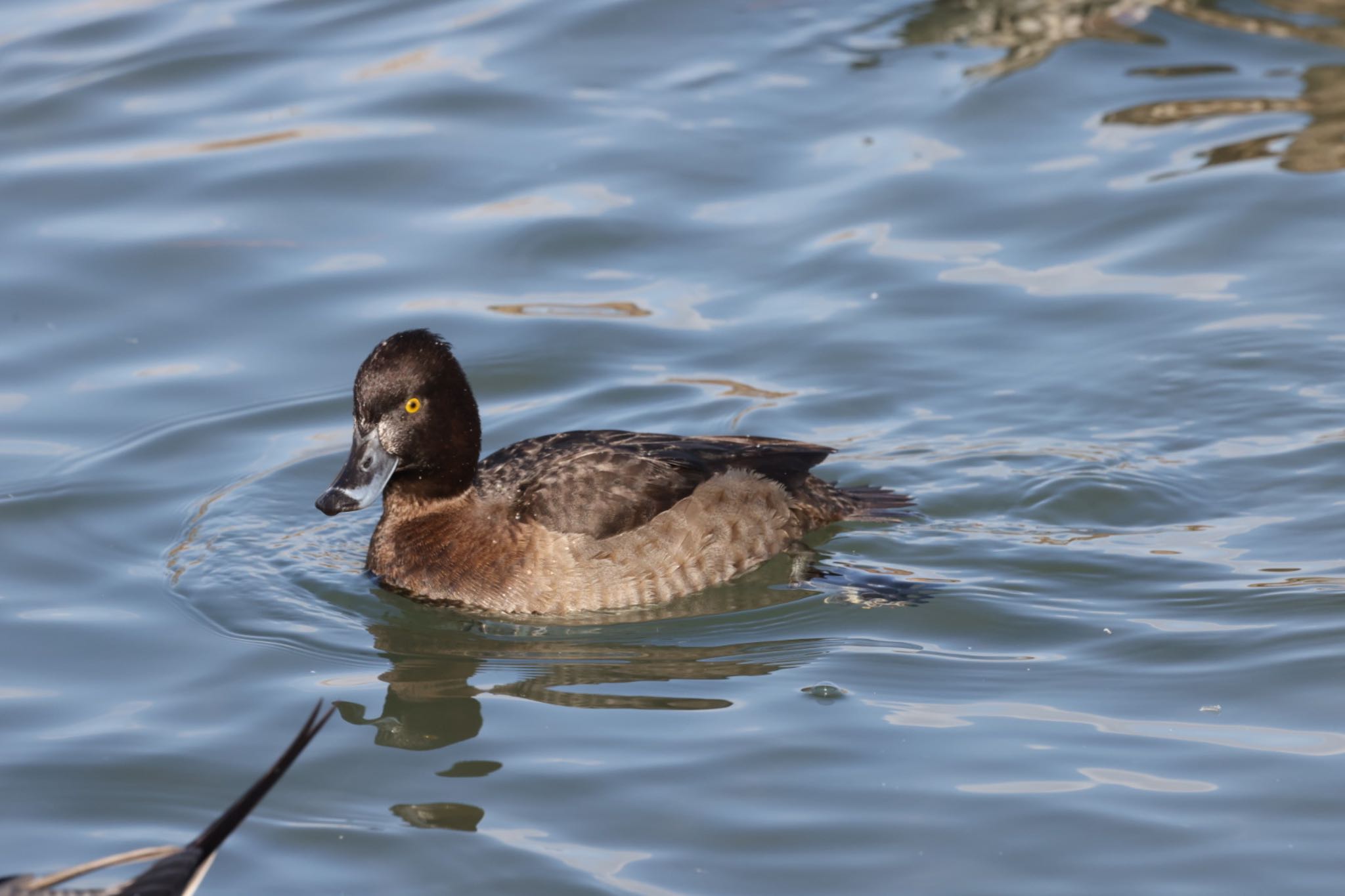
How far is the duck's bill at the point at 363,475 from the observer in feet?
24.2

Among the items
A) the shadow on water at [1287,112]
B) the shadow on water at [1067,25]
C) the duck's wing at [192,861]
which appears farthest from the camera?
the shadow on water at [1067,25]

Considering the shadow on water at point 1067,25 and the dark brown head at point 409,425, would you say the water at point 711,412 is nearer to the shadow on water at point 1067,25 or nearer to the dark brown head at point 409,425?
the shadow on water at point 1067,25

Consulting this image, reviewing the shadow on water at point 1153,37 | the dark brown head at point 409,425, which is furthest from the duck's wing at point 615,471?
the shadow on water at point 1153,37

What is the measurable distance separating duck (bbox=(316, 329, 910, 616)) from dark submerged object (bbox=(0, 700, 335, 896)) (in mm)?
Result: 3144

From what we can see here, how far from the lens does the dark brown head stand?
7.35 meters

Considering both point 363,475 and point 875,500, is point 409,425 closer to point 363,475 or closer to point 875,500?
point 363,475

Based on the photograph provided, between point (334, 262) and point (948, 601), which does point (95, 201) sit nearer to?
point (334, 262)

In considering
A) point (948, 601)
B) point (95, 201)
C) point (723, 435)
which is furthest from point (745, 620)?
point (95, 201)

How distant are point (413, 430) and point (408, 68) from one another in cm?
699

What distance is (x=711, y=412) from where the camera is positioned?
9047 millimetres

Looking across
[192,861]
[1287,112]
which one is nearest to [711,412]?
[192,861]

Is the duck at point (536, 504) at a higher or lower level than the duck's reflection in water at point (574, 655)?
higher

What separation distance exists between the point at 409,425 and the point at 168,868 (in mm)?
3456

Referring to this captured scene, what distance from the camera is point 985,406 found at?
8.84 metres
